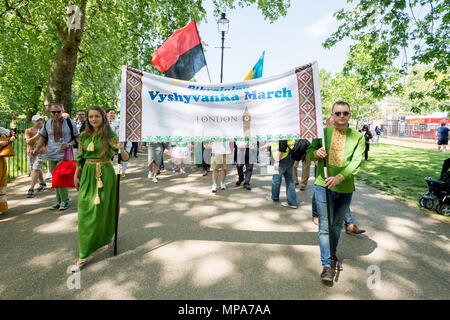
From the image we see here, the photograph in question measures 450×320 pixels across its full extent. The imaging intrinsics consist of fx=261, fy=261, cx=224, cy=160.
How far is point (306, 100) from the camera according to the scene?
3602 millimetres

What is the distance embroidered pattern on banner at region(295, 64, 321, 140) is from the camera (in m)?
3.53

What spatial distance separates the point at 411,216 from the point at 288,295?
406cm

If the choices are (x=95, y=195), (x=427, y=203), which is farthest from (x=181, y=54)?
(x=427, y=203)

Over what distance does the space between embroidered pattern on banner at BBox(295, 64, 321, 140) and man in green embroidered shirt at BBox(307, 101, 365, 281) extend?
298mm

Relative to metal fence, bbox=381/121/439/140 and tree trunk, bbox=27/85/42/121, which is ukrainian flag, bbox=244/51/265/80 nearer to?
tree trunk, bbox=27/85/42/121

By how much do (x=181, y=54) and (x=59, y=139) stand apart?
3087mm

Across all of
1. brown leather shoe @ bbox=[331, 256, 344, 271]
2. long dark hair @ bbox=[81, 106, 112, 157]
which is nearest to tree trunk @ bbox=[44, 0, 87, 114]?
long dark hair @ bbox=[81, 106, 112, 157]

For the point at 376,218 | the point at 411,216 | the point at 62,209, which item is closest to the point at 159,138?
the point at 62,209

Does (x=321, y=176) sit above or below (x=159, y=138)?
below

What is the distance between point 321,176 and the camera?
3178 millimetres

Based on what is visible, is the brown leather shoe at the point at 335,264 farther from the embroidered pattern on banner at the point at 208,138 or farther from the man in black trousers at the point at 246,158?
the man in black trousers at the point at 246,158

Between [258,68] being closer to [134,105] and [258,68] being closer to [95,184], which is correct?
[134,105]

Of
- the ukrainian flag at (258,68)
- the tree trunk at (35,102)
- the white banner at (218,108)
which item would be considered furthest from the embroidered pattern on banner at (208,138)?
the tree trunk at (35,102)

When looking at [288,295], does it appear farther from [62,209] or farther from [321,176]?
[62,209]
